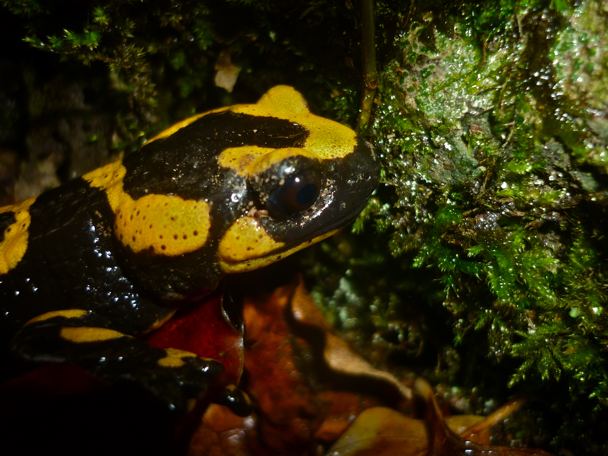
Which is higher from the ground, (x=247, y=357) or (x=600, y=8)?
(x=600, y=8)

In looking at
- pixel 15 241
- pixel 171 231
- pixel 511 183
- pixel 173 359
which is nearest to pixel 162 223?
pixel 171 231

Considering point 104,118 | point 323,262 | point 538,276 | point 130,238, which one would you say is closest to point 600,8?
point 538,276

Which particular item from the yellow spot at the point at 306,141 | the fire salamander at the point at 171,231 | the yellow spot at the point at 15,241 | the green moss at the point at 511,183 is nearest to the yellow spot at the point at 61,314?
the fire salamander at the point at 171,231

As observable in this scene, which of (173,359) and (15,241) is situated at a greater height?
(15,241)

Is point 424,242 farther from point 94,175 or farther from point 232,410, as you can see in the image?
point 94,175

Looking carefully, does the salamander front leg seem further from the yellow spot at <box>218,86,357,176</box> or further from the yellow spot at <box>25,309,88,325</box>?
the yellow spot at <box>218,86,357,176</box>

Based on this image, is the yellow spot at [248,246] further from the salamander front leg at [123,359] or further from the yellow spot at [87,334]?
the yellow spot at [87,334]

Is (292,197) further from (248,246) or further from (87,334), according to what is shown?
(87,334)
